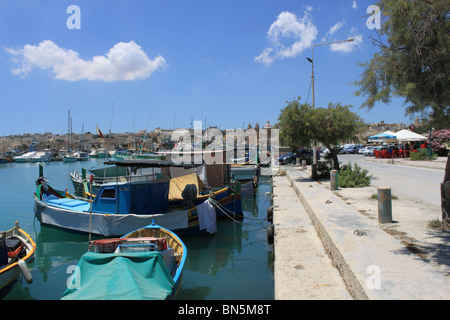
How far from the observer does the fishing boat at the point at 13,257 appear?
809 centimetres

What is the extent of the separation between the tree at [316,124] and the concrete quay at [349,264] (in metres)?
10.2

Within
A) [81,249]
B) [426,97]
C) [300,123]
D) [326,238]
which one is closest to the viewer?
[426,97]

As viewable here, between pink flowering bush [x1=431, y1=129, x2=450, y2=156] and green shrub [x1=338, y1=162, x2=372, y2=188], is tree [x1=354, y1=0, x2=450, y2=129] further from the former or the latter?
pink flowering bush [x1=431, y1=129, x2=450, y2=156]

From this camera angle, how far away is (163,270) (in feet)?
21.4

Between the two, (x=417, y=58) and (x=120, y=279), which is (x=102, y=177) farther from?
(x=417, y=58)

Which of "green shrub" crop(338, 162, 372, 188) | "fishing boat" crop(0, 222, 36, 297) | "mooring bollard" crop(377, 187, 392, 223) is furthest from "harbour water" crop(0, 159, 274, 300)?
"green shrub" crop(338, 162, 372, 188)

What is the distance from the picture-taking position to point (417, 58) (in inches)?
227

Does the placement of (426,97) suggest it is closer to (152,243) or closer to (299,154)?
→ (152,243)

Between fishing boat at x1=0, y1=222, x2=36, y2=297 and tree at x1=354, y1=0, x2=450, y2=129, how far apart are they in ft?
30.4

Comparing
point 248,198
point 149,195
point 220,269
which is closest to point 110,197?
point 149,195

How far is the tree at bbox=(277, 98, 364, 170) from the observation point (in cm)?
1978

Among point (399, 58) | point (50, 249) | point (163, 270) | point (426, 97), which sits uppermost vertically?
point (399, 58)

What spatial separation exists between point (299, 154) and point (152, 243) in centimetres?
3649

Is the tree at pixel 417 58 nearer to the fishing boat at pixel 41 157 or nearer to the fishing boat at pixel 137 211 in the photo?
the fishing boat at pixel 137 211
